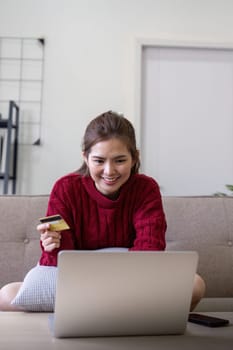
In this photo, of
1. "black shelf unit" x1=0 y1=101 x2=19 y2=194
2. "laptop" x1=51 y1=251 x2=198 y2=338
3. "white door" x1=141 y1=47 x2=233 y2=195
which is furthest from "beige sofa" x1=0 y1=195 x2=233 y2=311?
"white door" x1=141 y1=47 x2=233 y2=195

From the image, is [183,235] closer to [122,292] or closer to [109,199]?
[109,199]

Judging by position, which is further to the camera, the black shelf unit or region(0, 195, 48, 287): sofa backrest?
the black shelf unit

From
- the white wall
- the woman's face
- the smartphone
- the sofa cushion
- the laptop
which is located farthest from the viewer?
the white wall

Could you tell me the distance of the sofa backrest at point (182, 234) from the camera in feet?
5.10

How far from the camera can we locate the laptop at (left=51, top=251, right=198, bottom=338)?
A: 724 mm

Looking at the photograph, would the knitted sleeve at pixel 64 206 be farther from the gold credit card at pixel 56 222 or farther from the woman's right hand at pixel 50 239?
the gold credit card at pixel 56 222

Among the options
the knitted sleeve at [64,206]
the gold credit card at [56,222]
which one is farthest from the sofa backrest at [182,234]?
the gold credit card at [56,222]

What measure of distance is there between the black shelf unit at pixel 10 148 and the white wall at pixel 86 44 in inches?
2.5

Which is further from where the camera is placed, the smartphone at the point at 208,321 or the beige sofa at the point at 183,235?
the beige sofa at the point at 183,235

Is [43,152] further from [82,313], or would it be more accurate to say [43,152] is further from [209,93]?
[82,313]

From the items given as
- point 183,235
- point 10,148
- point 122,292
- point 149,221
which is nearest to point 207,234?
point 183,235

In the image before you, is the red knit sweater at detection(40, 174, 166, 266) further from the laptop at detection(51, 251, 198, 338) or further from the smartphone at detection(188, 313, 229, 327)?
the laptop at detection(51, 251, 198, 338)

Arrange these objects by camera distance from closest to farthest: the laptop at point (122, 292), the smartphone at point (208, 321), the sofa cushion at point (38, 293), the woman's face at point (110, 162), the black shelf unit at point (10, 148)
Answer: the laptop at point (122, 292) < the smartphone at point (208, 321) < the sofa cushion at point (38, 293) < the woman's face at point (110, 162) < the black shelf unit at point (10, 148)

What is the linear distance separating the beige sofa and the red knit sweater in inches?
10.0
